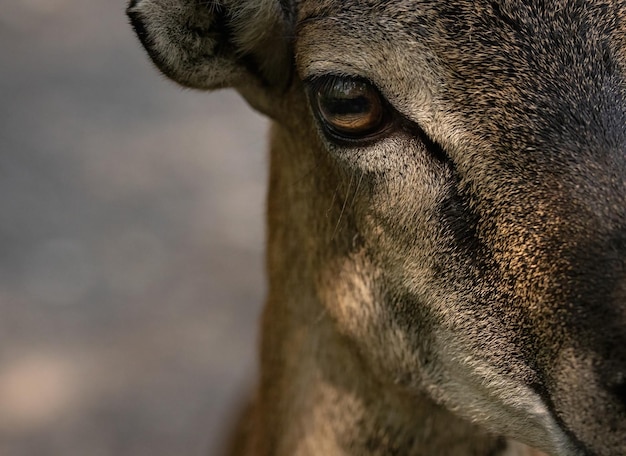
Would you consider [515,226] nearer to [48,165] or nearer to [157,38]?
[157,38]

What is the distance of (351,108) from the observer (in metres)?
3.01

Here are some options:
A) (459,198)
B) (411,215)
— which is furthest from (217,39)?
(459,198)

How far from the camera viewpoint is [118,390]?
7.10m

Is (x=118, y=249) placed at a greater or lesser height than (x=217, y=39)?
lesser

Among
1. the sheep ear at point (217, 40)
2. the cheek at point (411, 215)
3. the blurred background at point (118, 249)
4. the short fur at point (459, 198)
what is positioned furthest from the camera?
the blurred background at point (118, 249)

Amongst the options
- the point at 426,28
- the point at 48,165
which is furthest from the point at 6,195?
the point at 426,28

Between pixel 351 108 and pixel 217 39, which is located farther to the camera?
pixel 217 39

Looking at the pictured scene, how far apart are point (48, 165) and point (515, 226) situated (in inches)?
248

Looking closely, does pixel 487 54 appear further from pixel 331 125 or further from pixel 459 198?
pixel 331 125

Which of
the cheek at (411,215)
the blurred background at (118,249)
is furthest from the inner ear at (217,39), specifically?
the blurred background at (118,249)

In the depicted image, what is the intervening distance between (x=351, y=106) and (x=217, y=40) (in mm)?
620

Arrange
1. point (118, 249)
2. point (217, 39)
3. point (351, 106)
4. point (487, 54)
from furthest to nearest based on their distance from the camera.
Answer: point (118, 249)
point (217, 39)
point (351, 106)
point (487, 54)

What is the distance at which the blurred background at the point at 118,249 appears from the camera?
22.9 ft

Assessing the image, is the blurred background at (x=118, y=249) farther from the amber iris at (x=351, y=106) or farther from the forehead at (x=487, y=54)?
the forehead at (x=487, y=54)
